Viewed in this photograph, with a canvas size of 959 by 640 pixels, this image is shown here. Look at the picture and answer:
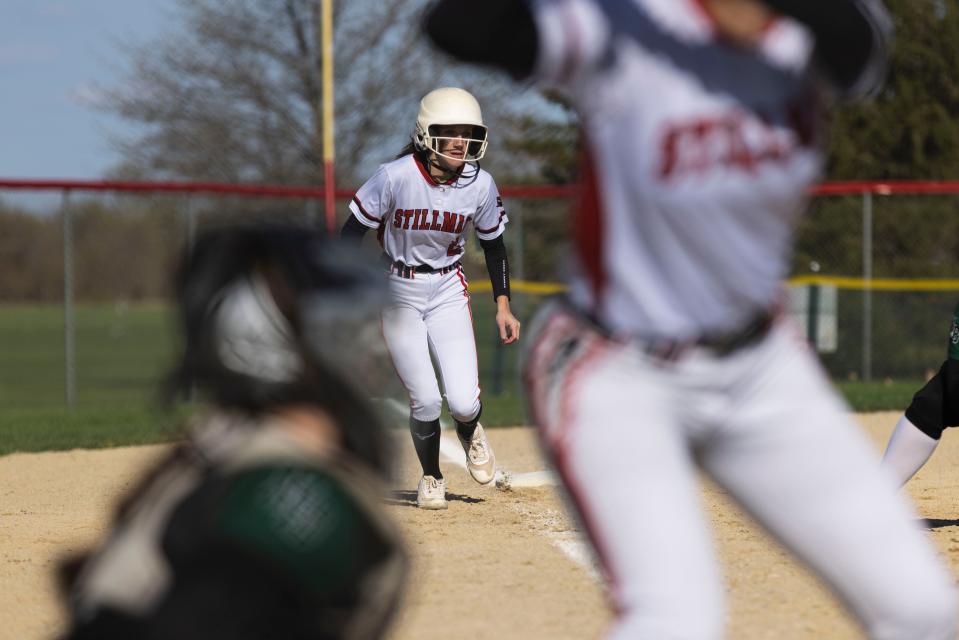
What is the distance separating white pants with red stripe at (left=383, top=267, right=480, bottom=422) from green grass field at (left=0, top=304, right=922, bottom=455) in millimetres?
1319

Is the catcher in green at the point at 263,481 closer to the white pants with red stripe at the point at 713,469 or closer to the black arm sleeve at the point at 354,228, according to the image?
the white pants with red stripe at the point at 713,469

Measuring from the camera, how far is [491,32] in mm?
2473

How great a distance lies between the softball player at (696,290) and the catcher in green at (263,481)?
0.47 metres

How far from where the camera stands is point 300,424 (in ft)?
6.97

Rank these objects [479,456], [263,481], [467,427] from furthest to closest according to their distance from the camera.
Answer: [479,456] < [467,427] < [263,481]

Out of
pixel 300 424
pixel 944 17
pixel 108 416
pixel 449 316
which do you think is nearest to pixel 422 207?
pixel 449 316

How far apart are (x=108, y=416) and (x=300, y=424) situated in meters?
10.7

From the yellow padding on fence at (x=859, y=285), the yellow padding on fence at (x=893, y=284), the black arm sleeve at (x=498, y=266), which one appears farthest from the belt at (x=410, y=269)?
the yellow padding on fence at (x=893, y=284)

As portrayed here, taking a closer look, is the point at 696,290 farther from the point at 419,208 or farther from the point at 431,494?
the point at 431,494

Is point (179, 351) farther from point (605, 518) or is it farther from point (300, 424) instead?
point (605, 518)

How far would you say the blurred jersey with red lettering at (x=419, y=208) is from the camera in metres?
6.97

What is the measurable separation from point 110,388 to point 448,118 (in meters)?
14.8

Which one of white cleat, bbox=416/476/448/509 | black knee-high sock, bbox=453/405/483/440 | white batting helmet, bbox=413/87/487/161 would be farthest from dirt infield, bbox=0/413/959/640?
white batting helmet, bbox=413/87/487/161

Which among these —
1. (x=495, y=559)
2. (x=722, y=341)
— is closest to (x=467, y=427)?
(x=495, y=559)
